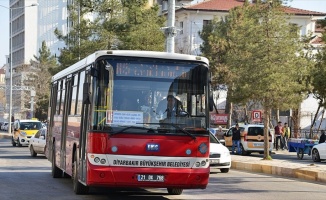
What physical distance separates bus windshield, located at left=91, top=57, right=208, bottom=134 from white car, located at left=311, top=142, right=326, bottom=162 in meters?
20.6

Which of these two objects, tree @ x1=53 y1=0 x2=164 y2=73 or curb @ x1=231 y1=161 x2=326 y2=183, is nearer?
curb @ x1=231 y1=161 x2=326 y2=183

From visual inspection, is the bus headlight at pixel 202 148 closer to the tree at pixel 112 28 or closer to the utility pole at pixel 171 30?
the utility pole at pixel 171 30

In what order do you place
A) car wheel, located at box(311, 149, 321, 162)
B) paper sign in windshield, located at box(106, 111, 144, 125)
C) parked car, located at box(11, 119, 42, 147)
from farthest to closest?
parked car, located at box(11, 119, 42, 147) → car wheel, located at box(311, 149, 321, 162) → paper sign in windshield, located at box(106, 111, 144, 125)

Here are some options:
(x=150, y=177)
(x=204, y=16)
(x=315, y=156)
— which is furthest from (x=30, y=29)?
(x=150, y=177)

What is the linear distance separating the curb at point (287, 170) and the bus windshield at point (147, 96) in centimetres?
956

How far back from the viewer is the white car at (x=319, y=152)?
3369 centimetres

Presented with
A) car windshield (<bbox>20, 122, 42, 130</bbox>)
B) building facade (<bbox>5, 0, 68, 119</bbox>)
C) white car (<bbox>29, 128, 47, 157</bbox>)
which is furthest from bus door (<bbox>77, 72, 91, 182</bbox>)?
building facade (<bbox>5, 0, 68, 119</bbox>)

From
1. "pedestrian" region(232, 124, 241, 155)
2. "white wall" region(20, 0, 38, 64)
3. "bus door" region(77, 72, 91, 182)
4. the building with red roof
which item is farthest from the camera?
"white wall" region(20, 0, 38, 64)

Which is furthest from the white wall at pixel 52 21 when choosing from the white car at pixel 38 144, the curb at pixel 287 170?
the curb at pixel 287 170

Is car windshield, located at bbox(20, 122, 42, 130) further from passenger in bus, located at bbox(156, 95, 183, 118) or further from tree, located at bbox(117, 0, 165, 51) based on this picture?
passenger in bus, located at bbox(156, 95, 183, 118)

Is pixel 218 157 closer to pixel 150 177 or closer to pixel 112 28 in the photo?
pixel 150 177

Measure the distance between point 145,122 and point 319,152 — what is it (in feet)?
70.9

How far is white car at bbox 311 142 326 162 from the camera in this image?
33.7m

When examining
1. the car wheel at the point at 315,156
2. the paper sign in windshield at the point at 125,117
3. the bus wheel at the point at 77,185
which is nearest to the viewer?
the paper sign in windshield at the point at 125,117
